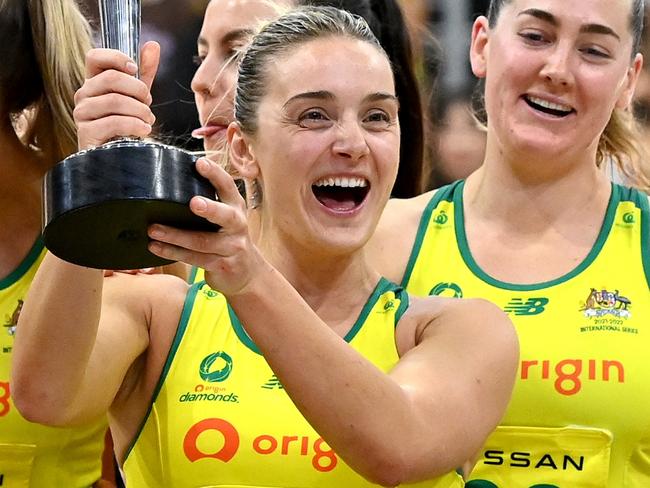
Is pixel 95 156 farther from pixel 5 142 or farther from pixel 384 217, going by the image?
pixel 384 217

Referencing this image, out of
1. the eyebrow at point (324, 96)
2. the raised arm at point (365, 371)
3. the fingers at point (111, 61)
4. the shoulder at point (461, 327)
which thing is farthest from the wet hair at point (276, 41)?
the fingers at point (111, 61)

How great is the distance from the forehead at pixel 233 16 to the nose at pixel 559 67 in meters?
0.74

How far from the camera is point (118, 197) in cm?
172

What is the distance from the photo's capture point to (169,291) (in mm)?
2461

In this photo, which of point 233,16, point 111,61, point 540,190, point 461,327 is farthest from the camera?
point 233,16

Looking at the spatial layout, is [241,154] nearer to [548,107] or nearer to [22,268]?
[22,268]

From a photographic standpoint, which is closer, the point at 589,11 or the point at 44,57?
the point at 44,57

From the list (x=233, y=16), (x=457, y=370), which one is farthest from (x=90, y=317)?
(x=233, y=16)

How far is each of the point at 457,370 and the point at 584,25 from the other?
1003mm

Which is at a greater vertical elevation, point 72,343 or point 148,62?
point 148,62

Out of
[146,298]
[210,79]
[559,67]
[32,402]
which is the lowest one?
[32,402]

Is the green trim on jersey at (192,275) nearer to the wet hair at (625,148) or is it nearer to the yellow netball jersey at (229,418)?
the yellow netball jersey at (229,418)

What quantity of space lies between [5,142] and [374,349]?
90cm

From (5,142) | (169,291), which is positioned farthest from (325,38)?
(5,142)
